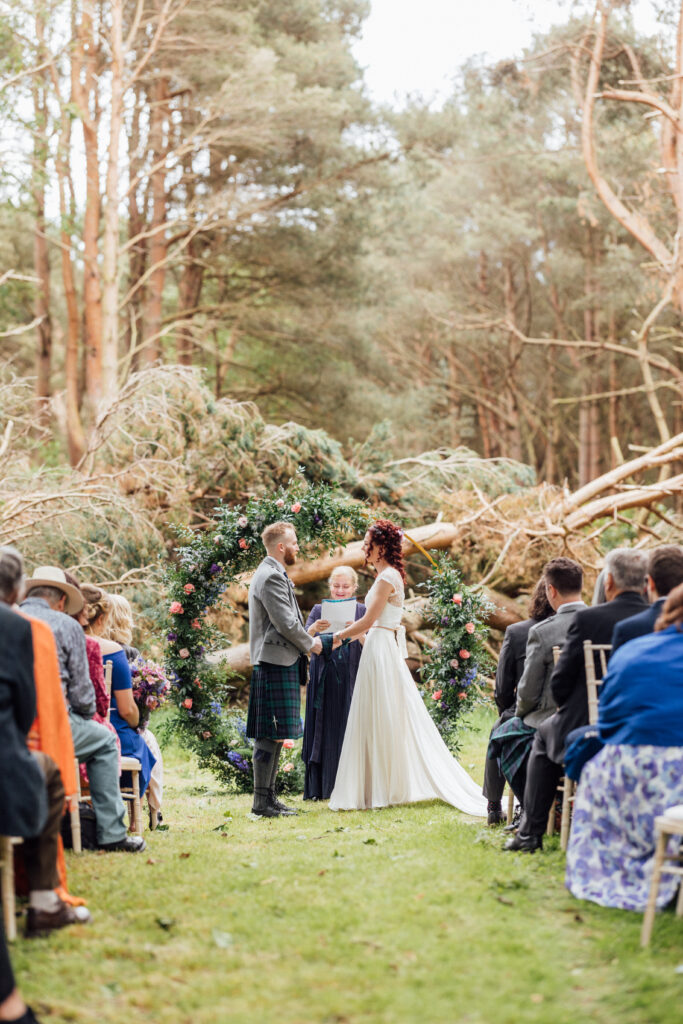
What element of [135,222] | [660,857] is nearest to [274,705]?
[660,857]

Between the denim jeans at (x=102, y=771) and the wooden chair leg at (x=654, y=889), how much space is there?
9.59ft

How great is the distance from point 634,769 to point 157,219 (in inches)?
628

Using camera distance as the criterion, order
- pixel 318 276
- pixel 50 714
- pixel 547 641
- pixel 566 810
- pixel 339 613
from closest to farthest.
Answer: pixel 50 714 → pixel 566 810 → pixel 547 641 → pixel 339 613 → pixel 318 276

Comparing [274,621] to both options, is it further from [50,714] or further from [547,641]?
Result: [50,714]

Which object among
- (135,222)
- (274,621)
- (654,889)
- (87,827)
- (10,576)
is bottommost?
(87,827)

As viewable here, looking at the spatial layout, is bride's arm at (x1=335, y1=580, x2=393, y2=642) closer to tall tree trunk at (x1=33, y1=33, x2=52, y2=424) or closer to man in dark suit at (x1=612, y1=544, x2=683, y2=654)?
man in dark suit at (x1=612, y1=544, x2=683, y2=654)

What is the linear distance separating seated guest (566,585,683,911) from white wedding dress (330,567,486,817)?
2.80 metres

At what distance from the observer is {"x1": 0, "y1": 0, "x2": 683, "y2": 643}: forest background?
39.3 ft

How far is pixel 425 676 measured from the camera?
8.70m

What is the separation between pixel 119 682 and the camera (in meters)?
6.03

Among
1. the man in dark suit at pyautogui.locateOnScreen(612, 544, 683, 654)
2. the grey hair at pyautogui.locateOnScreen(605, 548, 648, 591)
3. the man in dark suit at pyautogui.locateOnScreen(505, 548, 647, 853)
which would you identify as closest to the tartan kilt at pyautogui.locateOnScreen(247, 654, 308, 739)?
the man in dark suit at pyautogui.locateOnScreen(505, 548, 647, 853)

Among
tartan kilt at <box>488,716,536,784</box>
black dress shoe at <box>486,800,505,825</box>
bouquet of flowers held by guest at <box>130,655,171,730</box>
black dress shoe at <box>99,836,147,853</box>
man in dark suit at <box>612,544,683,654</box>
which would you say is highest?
man in dark suit at <box>612,544,683,654</box>

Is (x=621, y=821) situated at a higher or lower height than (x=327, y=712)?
higher

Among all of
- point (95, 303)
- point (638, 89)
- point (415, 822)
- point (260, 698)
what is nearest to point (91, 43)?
point (95, 303)
